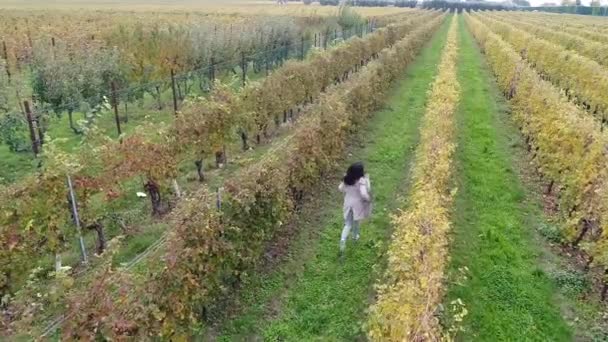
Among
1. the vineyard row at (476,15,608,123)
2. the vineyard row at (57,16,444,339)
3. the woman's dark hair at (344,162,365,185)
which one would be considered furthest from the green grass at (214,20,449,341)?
the vineyard row at (476,15,608,123)

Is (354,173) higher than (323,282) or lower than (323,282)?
higher

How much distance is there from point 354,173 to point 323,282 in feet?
6.40

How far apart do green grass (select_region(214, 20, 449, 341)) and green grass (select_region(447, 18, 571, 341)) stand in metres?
1.51

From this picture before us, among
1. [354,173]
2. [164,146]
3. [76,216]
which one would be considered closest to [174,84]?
[164,146]

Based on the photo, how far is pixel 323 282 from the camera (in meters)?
8.23

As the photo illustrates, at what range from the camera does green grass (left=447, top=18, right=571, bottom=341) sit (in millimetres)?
7414

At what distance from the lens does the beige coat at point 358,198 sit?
8453 millimetres

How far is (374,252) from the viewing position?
9109 mm

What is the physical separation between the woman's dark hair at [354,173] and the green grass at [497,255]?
2.33 metres

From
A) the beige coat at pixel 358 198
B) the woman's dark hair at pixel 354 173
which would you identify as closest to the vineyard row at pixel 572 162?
the beige coat at pixel 358 198

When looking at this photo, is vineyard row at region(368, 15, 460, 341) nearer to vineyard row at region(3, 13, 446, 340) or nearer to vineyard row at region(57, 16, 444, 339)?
vineyard row at region(57, 16, 444, 339)

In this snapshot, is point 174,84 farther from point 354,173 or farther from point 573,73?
point 573,73

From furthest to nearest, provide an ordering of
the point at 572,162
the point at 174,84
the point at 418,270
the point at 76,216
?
the point at 174,84 → the point at 572,162 → the point at 76,216 → the point at 418,270

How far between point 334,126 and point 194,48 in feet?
36.8
